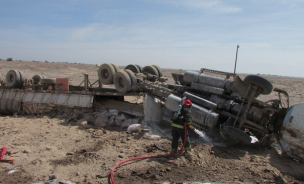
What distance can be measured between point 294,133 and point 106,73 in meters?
6.53

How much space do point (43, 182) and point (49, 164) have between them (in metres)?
0.88

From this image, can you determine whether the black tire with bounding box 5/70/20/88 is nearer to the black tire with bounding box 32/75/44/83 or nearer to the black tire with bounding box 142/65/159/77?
the black tire with bounding box 32/75/44/83

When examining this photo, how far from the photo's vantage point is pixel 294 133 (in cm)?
623

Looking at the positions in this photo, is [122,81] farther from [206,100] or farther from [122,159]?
[122,159]

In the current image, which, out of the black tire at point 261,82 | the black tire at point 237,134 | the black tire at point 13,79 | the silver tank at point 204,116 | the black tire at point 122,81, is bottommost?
the black tire at point 237,134

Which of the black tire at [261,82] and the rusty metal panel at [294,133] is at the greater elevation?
the black tire at [261,82]

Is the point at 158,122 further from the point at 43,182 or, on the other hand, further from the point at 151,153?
the point at 43,182

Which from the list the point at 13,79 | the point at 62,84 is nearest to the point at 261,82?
the point at 62,84

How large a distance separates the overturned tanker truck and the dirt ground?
0.60 metres

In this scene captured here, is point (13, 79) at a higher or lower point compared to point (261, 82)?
lower

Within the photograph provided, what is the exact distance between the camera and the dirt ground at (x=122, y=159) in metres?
5.23

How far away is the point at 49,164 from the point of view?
5742 mm

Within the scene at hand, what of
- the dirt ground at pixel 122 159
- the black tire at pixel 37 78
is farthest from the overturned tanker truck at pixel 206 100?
the black tire at pixel 37 78

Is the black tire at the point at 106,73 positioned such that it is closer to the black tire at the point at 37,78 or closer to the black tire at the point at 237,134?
the black tire at the point at 37,78
